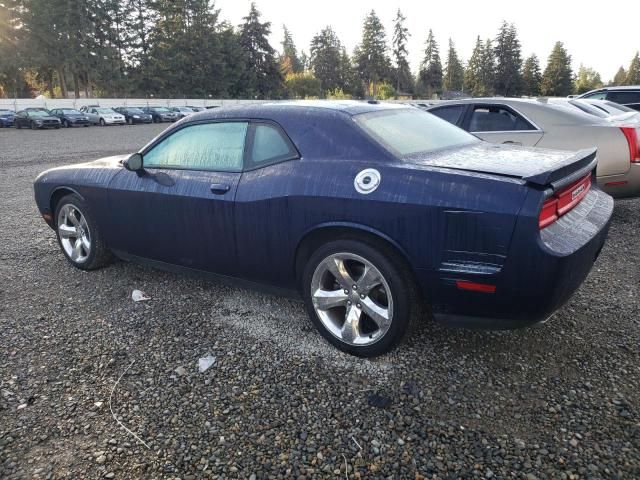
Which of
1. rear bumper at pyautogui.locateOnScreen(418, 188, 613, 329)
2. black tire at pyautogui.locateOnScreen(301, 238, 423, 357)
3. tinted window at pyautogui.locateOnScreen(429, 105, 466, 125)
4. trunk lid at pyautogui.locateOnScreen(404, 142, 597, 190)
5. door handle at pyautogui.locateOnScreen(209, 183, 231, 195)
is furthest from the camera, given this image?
tinted window at pyautogui.locateOnScreen(429, 105, 466, 125)

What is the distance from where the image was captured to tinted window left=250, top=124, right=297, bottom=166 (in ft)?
9.89

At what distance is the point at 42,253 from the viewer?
16.5 ft

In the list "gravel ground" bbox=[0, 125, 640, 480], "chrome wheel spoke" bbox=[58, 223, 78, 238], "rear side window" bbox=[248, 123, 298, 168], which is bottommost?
"gravel ground" bbox=[0, 125, 640, 480]

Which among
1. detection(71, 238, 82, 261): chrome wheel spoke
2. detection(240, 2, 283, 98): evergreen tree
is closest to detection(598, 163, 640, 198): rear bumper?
detection(71, 238, 82, 261): chrome wheel spoke

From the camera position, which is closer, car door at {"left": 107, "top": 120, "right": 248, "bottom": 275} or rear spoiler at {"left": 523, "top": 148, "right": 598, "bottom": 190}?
rear spoiler at {"left": 523, "top": 148, "right": 598, "bottom": 190}

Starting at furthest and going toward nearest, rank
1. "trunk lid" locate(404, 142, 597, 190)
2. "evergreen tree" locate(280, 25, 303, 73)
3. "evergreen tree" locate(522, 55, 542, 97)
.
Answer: "evergreen tree" locate(280, 25, 303, 73) < "evergreen tree" locate(522, 55, 542, 97) < "trunk lid" locate(404, 142, 597, 190)

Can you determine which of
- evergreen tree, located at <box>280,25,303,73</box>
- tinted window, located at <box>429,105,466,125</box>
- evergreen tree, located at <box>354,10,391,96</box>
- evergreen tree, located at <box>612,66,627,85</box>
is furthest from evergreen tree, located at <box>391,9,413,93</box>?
tinted window, located at <box>429,105,466,125</box>

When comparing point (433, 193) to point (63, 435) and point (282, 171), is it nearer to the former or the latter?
point (282, 171)

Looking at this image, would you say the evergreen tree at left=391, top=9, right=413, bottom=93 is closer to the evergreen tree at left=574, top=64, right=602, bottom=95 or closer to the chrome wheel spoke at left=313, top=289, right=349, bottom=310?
the evergreen tree at left=574, top=64, right=602, bottom=95

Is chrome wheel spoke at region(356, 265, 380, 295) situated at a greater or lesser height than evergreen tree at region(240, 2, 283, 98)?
lesser

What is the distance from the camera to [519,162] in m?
2.63

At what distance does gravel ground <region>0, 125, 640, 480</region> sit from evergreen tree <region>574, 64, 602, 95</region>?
3868 inches

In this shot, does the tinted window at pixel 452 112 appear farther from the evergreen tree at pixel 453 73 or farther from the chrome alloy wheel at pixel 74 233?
the evergreen tree at pixel 453 73

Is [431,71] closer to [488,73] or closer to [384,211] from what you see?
[488,73]
